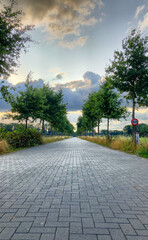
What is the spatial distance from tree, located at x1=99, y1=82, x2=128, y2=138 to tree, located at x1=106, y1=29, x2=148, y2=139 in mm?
5045

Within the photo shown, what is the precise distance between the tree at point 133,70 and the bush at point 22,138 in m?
9.80

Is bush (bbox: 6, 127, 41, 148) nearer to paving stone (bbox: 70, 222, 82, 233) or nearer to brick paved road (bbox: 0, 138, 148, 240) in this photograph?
brick paved road (bbox: 0, 138, 148, 240)

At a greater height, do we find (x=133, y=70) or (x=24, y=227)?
(x=133, y=70)

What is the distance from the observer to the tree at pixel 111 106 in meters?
18.3

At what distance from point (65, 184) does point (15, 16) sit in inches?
359

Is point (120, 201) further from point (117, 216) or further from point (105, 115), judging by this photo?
point (105, 115)

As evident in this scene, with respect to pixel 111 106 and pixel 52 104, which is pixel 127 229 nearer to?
pixel 111 106

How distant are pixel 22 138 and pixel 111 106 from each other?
35.1 ft

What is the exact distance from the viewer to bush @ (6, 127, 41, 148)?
13233mm

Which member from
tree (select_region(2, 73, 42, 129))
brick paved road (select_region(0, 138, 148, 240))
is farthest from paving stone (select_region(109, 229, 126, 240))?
tree (select_region(2, 73, 42, 129))

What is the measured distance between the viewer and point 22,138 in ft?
47.6

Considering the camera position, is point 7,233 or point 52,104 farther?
point 52,104

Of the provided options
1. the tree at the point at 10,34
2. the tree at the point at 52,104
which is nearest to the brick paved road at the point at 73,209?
the tree at the point at 10,34

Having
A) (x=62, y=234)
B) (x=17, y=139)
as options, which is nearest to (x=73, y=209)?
(x=62, y=234)
